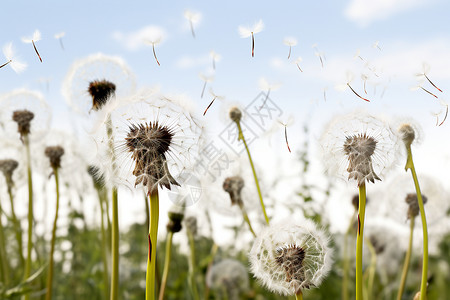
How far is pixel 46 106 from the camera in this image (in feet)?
8.78

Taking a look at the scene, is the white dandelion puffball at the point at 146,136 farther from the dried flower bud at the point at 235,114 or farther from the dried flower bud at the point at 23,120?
the dried flower bud at the point at 23,120

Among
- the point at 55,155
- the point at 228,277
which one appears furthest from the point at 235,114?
Answer: the point at 228,277

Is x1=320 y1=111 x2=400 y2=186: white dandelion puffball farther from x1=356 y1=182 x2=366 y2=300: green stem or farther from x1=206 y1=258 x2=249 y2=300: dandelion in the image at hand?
x1=206 y1=258 x2=249 y2=300: dandelion

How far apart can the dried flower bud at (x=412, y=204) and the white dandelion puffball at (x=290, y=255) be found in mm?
777

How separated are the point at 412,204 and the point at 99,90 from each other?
1457 millimetres

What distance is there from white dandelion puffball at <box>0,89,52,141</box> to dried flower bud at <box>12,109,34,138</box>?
0.08 feet

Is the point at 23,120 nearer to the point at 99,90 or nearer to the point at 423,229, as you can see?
the point at 99,90

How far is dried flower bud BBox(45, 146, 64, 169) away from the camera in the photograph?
8.40 ft

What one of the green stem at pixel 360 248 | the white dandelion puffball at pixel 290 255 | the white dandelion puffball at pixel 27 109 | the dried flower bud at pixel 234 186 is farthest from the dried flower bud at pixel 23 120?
the green stem at pixel 360 248

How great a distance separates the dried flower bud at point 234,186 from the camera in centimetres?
247

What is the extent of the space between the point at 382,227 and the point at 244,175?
1.72 m

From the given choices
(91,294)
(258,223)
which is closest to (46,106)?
(258,223)

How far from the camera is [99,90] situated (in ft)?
7.02

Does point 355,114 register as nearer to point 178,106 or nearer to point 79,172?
point 178,106
